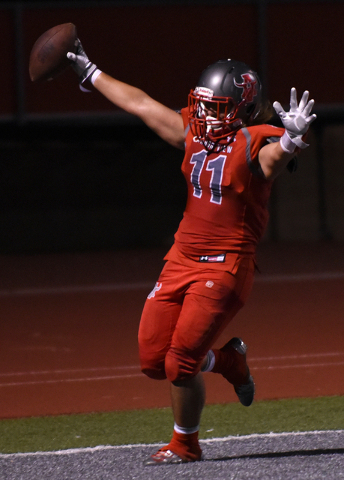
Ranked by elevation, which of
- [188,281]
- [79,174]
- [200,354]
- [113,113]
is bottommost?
[79,174]

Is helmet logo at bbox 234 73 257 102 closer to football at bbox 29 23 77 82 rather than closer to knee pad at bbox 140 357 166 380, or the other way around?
football at bbox 29 23 77 82

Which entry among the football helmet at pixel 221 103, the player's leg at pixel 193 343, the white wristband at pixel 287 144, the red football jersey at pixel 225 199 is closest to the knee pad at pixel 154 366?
the player's leg at pixel 193 343

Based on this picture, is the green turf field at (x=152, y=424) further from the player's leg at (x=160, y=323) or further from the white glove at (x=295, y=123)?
the white glove at (x=295, y=123)

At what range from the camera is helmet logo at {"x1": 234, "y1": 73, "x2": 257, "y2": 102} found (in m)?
3.98

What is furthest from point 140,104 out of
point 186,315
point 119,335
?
point 119,335

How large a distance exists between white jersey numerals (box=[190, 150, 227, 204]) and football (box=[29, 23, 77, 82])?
1058 millimetres

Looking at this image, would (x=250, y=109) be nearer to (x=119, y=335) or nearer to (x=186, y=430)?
(x=186, y=430)

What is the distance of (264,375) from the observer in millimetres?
6508

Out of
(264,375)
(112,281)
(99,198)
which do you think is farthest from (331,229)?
(264,375)

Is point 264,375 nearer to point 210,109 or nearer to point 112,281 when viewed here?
point 210,109

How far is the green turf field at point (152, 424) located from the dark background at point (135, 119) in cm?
921

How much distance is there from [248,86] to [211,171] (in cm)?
47

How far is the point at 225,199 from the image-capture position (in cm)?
398

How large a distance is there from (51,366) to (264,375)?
191cm
